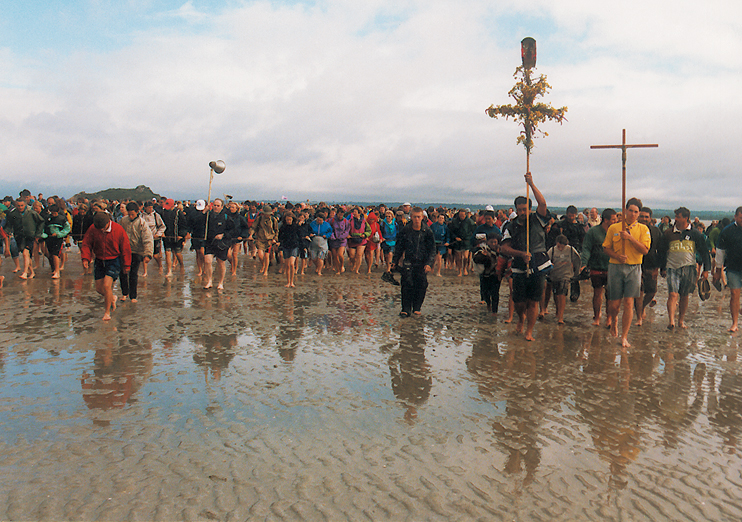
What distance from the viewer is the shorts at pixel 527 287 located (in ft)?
24.9

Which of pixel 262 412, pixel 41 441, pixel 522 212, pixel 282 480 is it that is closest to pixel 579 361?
pixel 522 212

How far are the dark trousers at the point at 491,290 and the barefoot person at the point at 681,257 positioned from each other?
260cm

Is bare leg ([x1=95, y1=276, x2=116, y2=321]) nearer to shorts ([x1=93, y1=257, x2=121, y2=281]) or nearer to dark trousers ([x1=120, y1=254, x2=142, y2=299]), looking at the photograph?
shorts ([x1=93, y1=257, x2=121, y2=281])

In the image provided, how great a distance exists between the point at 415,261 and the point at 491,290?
4.65ft

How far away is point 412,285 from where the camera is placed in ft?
30.8

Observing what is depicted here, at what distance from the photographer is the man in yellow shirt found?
7398 mm

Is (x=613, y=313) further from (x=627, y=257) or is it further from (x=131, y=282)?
(x=131, y=282)

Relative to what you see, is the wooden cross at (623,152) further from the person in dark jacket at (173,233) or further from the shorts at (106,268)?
the person in dark jacket at (173,233)

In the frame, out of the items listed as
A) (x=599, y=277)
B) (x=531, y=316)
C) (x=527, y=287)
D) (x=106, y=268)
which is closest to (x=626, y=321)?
(x=531, y=316)

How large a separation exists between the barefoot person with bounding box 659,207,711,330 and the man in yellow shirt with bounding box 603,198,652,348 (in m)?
1.40

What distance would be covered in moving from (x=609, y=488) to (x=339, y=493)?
1.71 meters

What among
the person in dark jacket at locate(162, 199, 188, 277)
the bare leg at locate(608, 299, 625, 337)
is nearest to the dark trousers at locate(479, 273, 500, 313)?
the bare leg at locate(608, 299, 625, 337)

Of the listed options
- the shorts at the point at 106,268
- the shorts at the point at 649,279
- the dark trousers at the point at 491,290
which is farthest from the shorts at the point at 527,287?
the shorts at the point at 106,268

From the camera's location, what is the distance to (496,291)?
9438 mm
